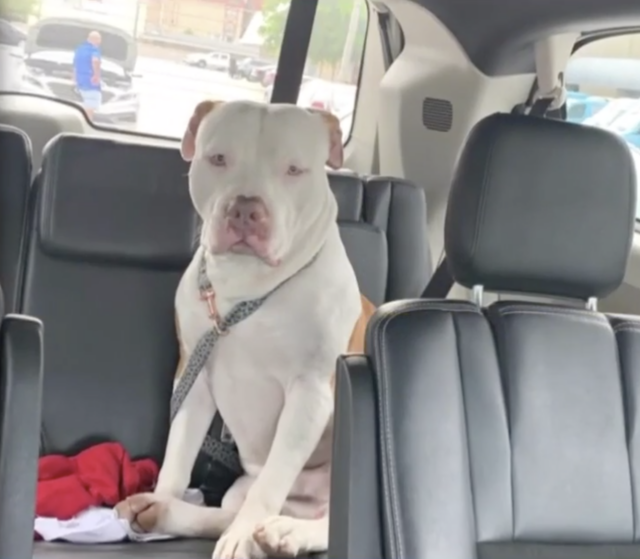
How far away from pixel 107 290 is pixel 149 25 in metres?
1.28

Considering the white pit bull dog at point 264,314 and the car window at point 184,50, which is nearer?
the white pit bull dog at point 264,314

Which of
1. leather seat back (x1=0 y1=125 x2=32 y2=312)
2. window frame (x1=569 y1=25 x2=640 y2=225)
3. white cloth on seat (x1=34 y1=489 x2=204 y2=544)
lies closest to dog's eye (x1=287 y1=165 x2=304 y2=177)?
leather seat back (x1=0 y1=125 x2=32 y2=312)

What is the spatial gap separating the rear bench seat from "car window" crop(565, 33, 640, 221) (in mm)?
1363

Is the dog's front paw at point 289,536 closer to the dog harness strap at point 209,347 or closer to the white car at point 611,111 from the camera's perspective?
the dog harness strap at point 209,347

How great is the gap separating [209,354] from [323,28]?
1.74m

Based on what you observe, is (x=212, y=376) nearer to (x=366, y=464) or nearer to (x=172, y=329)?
(x=172, y=329)

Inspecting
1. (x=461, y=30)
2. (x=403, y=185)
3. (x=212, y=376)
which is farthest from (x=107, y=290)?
(x=461, y=30)

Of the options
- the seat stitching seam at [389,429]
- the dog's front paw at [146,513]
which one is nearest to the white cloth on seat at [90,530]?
the dog's front paw at [146,513]

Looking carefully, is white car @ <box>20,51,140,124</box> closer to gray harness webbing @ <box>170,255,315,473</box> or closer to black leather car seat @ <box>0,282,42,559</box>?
gray harness webbing @ <box>170,255,315,473</box>

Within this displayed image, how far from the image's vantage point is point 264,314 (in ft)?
7.98

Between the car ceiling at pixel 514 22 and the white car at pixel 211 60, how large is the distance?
76 centimetres

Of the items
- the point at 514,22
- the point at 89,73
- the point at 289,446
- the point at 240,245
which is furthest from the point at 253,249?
the point at 89,73

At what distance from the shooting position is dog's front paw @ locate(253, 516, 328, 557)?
2.15 meters

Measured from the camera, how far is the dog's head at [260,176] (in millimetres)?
2305
